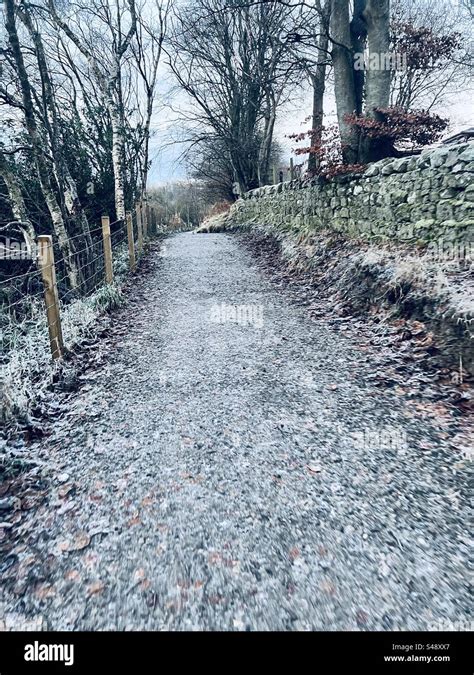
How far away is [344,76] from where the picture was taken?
7.94m

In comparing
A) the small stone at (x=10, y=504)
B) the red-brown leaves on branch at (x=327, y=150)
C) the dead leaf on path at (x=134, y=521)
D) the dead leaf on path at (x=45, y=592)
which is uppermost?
the red-brown leaves on branch at (x=327, y=150)

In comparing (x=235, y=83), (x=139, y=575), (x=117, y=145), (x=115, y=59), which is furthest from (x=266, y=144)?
(x=139, y=575)

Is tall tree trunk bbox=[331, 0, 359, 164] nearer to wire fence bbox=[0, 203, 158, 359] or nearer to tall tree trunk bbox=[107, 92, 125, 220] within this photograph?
wire fence bbox=[0, 203, 158, 359]

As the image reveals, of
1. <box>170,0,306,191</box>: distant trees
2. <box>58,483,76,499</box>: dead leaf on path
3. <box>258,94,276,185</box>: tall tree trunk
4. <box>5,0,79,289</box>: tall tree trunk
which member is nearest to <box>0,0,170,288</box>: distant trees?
<box>5,0,79,289</box>: tall tree trunk

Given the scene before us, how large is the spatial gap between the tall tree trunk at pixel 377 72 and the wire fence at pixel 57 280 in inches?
221

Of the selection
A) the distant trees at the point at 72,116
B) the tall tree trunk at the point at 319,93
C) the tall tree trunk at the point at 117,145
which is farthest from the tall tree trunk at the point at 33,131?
the tall tree trunk at the point at 319,93

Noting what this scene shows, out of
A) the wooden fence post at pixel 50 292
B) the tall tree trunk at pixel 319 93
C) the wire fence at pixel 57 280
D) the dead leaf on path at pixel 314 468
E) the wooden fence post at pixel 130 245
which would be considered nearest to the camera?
the dead leaf on path at pixel 314 468

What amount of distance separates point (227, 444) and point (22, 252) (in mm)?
8666

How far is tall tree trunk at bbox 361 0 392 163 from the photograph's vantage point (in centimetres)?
725

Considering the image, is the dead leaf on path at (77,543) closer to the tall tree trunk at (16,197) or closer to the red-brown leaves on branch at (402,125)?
the tall tree trunk at (16,197)

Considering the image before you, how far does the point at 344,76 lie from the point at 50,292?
771 centimetres

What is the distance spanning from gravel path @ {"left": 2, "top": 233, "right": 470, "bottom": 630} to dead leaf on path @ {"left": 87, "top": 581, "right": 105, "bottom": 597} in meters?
0.01

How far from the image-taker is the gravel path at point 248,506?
5.99ft
